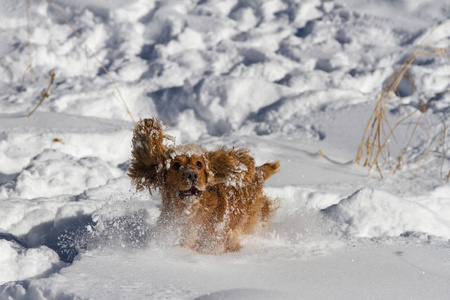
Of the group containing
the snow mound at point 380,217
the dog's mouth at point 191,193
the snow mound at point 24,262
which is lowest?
the snow mound at point 24,262

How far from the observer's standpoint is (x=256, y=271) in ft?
5.69

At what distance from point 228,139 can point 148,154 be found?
5.98 ft

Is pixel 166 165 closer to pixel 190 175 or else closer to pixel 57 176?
pixel 190 175

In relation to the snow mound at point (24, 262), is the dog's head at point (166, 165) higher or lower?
higher

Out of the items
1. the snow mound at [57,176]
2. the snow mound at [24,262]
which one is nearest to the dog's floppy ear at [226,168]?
the snow mound at [24,262]

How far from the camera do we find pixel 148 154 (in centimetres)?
197

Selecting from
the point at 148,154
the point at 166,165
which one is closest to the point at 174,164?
the point at 166,165

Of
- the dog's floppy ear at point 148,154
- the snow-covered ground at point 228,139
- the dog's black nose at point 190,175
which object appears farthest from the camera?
the dog's floppy ear at point 148,154

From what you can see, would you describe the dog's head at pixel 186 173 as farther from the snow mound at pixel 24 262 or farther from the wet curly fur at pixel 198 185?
the snow mound at pixel 24 262

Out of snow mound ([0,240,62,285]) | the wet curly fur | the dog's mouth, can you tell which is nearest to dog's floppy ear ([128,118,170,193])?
the wet curly fur

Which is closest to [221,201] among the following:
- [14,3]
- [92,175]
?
[92,175]

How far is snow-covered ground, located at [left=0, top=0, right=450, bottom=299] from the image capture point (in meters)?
1.71

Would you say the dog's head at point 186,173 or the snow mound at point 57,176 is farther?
the snow mound at point 57,176

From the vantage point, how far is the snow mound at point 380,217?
2.27 meters
